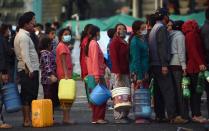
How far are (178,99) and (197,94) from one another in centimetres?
41

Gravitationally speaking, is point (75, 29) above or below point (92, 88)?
above

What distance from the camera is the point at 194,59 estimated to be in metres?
14.4

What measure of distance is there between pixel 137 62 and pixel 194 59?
1.04 meters

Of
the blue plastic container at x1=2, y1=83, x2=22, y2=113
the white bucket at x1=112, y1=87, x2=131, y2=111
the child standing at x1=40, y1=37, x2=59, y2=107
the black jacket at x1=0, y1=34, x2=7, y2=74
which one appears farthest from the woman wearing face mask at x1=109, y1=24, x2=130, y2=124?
the black jacket at x1=0, y1=34, x2=7, y2=74

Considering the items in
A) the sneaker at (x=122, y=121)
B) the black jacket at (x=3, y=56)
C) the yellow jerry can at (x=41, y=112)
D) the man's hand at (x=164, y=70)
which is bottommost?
the sneaker at (x=122, y=121)

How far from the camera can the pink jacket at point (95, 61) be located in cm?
1434

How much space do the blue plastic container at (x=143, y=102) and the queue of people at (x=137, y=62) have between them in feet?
0.39

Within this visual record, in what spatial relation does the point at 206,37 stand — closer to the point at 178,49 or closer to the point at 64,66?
the point at 178,49

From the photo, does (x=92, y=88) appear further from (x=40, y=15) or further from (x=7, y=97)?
(x=40, y=15)

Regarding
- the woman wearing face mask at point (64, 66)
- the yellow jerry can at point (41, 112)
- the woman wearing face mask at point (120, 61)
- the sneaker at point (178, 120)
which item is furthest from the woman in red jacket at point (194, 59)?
the yellow jerry can at point (41, 112)

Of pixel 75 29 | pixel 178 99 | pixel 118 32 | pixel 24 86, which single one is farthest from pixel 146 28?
pixel 75 29

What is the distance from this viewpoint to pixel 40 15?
38.6 meters

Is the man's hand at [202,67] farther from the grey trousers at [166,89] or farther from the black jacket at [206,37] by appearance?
the grey trousers at [166,89]

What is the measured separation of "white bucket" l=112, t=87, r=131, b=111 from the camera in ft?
47.4
